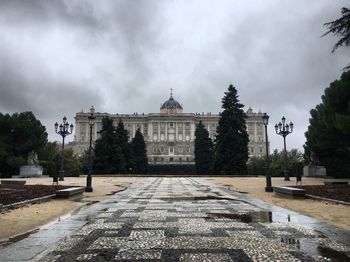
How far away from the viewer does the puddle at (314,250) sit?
5719mm

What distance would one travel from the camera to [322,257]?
571cm

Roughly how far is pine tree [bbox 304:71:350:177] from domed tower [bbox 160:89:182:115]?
10699cm

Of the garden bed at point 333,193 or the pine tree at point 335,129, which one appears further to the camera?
the pine tree at point 335,129

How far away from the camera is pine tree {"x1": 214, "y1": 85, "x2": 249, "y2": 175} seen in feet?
177

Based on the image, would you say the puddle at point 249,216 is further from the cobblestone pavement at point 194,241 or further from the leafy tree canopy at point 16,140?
the leafy tree canopy at point 16,140

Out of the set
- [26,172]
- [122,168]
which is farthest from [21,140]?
[122,168]

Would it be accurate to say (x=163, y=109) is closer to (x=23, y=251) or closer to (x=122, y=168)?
(x=122, y=168)

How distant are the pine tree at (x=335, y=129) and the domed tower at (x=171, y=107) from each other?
106991mm

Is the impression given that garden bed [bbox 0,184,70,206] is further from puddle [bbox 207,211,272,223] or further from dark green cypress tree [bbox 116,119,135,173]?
dark green cypress tree [bbox 116,119,135,173]

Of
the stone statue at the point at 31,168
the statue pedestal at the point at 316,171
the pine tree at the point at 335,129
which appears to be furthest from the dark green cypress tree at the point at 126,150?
the pine tree at the point at 335,129

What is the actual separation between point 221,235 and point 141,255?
2.13 m

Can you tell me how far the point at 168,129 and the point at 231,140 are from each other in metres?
91.4

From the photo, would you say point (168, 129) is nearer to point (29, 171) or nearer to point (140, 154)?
point (140, 154)

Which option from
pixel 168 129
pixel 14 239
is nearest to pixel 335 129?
pixel 14 239
